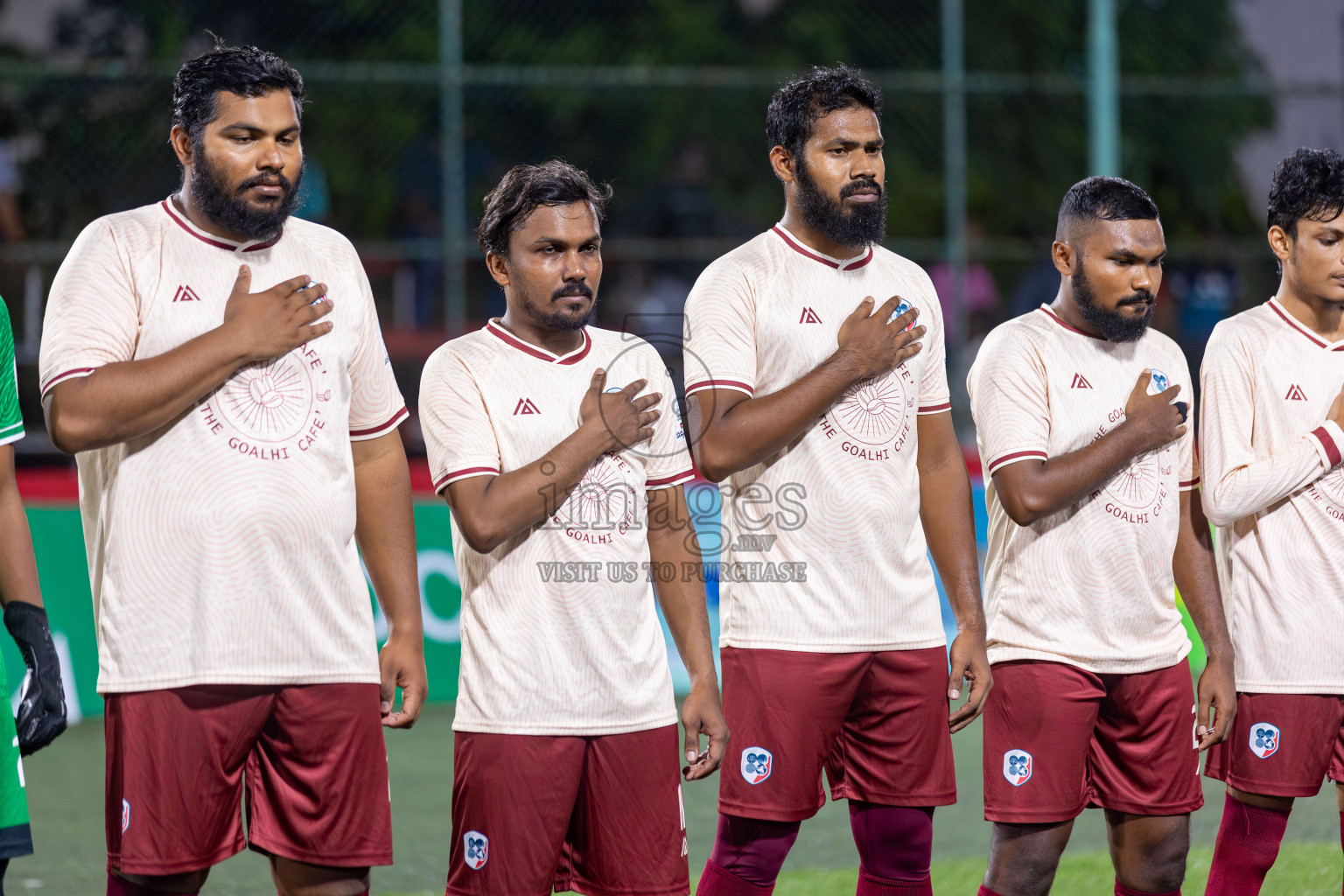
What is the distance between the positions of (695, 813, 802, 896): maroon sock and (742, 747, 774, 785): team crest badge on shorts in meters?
0.10

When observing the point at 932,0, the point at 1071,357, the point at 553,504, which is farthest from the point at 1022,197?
the point at 553,504

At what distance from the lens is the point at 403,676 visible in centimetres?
362

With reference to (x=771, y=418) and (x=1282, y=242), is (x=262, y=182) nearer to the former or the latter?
(x=771, y=418)

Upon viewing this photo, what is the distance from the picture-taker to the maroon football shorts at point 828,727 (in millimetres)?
3975

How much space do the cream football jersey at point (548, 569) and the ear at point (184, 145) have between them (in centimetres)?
73

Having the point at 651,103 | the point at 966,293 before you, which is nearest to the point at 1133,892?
the point at 966,293

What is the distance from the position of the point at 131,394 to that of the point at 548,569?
1.01 metres

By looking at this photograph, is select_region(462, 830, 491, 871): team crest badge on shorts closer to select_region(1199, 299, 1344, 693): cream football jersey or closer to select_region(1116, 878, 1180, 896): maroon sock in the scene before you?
select_region(1116, 878, 1180, 896): maroon sock

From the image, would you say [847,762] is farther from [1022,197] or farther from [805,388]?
[1022,197]

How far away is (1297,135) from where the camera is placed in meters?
12.9

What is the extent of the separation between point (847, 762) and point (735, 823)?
333 millimetres

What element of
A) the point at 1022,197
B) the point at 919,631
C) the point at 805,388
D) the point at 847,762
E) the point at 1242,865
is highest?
the point at 1022,197

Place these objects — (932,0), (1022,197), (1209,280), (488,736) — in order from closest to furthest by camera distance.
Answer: (488,736), (1209,280), (932,0), (1022,197)

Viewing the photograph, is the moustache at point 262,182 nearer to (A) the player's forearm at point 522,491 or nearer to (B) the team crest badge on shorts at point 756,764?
(A) the player's forearm at point 522,491
